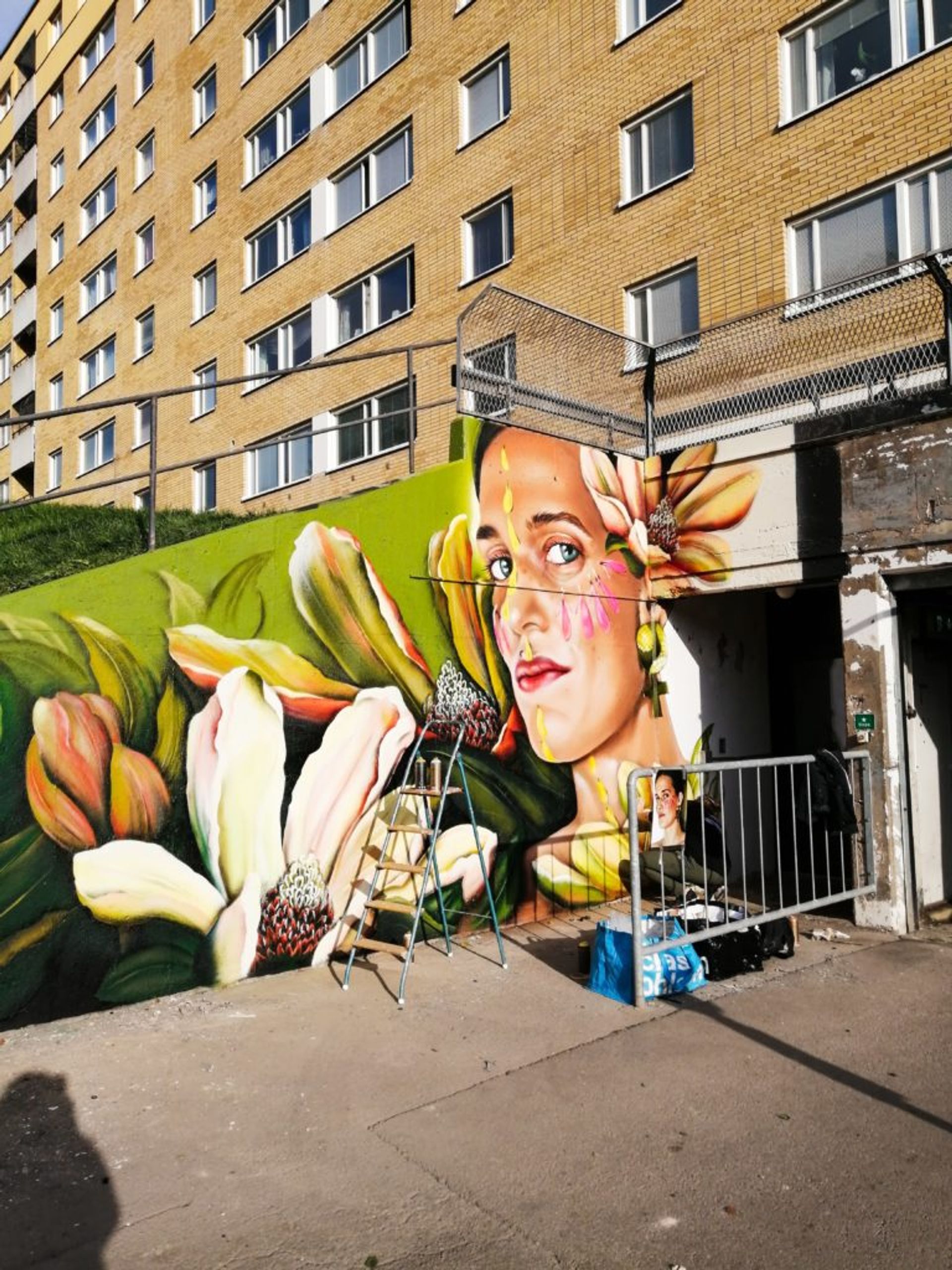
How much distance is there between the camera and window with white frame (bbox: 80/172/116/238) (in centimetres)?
2741

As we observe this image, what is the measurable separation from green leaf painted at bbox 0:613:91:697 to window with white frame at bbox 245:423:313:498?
13.8m

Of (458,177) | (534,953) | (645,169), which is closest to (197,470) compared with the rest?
(458,177)

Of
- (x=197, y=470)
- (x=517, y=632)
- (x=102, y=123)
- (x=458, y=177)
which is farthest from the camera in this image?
(x=102, y=123)

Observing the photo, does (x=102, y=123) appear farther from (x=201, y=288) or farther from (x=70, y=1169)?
(x=70, y=1169)

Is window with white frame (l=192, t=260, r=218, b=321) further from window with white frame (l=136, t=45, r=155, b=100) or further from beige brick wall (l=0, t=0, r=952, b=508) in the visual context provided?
window with white frame (l=136, t=45, r=155, b=100)

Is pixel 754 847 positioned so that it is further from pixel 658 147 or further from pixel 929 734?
pixel 658 147

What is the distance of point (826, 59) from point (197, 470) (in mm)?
15751

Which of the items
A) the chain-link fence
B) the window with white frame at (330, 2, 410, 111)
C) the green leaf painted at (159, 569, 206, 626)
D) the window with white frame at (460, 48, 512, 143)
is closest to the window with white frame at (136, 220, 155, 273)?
the window with white frame at (330, 2, 410, 111)

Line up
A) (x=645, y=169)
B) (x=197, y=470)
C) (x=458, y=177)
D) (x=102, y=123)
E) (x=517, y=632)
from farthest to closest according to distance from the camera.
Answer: (x=102, y=123) → (x=197, y=470) → (x=458, y=177) → (x=645, y=169) → (x=517, y=632)

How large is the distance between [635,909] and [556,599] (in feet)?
9.98

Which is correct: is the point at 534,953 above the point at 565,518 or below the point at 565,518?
below

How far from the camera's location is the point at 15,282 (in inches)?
1348

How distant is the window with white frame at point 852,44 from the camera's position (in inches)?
436

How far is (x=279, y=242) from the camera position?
20969mm
